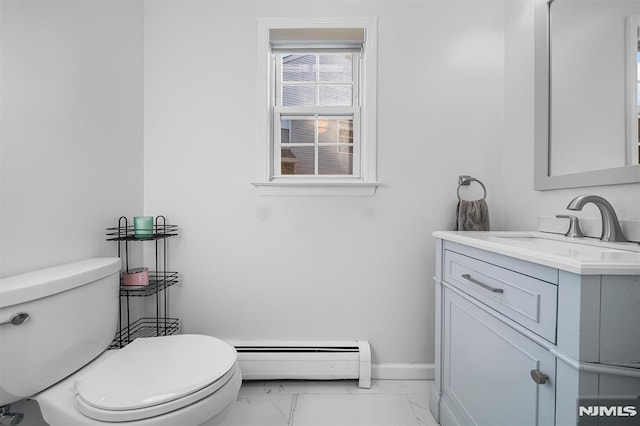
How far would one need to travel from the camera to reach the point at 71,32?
53.3 inches

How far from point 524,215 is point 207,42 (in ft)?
6.52

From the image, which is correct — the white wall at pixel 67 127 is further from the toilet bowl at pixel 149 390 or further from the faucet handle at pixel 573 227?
the faucet handle at pixel 573 227

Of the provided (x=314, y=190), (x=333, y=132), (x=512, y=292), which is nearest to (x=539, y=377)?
(x=512, y=292)

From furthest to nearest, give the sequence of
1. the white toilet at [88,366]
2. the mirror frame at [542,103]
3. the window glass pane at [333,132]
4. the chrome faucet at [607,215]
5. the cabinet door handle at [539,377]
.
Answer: the window glass pane at [333,132]
the mirror frame at [542,103]
the chrome faucet at [607,215]
the white toilet at [88,366]
the cabinet door handle at [539,377]

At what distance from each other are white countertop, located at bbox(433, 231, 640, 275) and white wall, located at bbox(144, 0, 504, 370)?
1.46ft

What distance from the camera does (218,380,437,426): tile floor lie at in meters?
1.47

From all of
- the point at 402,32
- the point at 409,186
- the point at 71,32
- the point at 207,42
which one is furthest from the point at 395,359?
the point at 71,32

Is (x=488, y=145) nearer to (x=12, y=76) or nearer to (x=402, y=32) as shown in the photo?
(x=402, y=32)

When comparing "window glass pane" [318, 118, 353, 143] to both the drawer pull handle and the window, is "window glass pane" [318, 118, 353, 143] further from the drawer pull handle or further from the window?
the drawer pull handle

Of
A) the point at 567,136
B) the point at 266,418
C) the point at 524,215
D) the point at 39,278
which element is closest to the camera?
the point at 39,278

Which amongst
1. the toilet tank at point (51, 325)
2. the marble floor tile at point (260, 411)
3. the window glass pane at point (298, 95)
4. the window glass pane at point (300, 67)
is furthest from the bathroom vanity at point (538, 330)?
the toilet tank at point (51, 325)

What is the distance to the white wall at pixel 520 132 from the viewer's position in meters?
1.52

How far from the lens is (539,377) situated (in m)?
0.81

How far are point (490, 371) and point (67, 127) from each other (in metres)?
1.92
